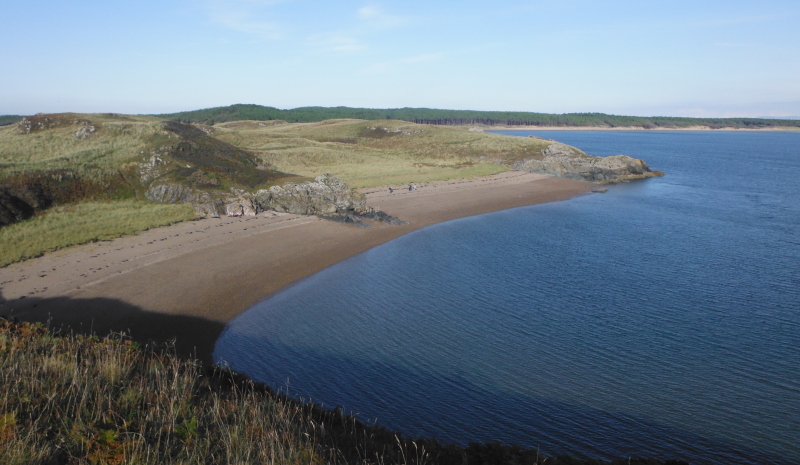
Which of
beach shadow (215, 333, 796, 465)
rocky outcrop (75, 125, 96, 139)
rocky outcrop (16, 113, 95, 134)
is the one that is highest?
rocky outcrop (16, 113, 95, 134)

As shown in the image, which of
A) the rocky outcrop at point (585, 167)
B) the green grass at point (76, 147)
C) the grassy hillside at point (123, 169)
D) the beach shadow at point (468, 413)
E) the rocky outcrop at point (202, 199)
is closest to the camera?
the beach shadow at point (468, 413)

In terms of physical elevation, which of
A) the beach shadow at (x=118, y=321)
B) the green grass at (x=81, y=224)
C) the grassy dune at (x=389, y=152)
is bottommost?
the beach shadow at (x=118, y=321)

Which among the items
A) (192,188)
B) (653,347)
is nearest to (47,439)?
(653,347)

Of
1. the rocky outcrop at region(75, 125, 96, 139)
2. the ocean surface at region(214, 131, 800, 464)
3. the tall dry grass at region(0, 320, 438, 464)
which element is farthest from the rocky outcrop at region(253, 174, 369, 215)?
the tall dry grass at region(0, 320, 438, 464)

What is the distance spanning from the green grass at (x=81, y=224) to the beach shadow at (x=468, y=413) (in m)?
12.6

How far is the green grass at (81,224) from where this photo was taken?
69.5 ft

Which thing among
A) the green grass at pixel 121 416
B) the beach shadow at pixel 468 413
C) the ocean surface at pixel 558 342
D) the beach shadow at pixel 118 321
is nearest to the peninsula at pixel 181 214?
the beach shadow at pixel 118 321

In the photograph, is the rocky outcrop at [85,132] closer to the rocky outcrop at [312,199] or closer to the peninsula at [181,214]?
the peninsula at [181,214]

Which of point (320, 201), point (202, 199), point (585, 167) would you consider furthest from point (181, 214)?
point (585, 167)

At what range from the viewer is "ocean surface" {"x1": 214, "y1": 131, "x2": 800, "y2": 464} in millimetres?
11383

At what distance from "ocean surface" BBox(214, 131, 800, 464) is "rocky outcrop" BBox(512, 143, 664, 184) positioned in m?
29.6

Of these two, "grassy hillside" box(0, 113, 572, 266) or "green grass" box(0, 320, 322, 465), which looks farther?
"grassy hillside" box(0, 113, 572, 266)

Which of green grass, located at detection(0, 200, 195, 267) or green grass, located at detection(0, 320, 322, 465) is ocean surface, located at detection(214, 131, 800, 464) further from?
green grass, located at detection(0, 200, 195, 267)

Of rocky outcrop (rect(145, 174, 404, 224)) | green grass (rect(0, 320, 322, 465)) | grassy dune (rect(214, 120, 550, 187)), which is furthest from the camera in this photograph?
grassy dune (rect(214, 120, 550, 187))
